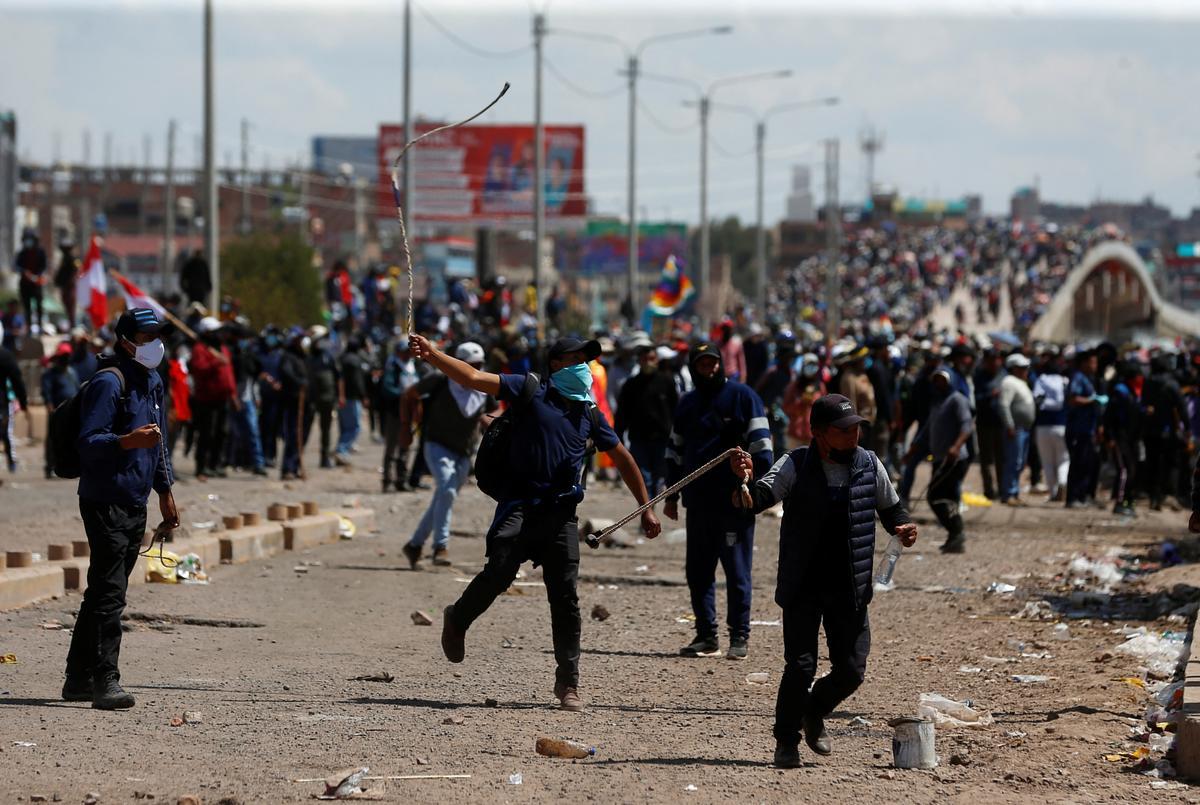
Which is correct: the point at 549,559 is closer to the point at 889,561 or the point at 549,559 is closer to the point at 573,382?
the point at 573,382

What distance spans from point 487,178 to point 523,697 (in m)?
60.5

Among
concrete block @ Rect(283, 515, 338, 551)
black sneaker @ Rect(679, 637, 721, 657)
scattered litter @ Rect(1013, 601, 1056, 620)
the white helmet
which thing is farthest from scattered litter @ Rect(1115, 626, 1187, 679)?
concrete block @ Rect(283, 515, 338, 551)

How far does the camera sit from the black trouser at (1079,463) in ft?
66.4

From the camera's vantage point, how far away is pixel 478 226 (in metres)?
68.3

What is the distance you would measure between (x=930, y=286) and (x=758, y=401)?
94255 mm

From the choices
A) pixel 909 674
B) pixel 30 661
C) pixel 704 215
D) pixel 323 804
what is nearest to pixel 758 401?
pixel 909 674

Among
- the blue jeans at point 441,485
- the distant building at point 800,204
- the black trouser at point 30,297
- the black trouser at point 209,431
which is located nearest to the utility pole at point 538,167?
the black trouser at point 30,297

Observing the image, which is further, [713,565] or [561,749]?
[713,565]

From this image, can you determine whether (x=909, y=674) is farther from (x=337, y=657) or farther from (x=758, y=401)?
(x=337, y=657)

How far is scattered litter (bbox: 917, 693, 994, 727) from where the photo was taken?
8477 millimetres

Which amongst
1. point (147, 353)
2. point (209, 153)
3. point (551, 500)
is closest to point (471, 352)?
point (551, 500)

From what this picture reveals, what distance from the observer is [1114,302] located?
4889 inches

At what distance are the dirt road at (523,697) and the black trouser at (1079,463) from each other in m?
5.85

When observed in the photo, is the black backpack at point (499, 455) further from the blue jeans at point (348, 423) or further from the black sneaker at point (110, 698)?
the blue jeans at point (348, 423)
